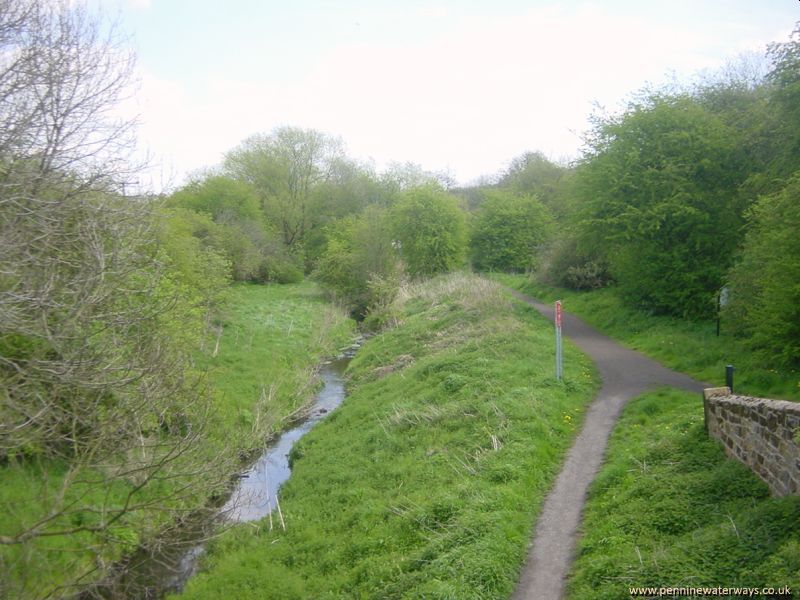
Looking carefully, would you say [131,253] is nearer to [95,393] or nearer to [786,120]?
[95,393]

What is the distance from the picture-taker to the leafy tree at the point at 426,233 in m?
41.2

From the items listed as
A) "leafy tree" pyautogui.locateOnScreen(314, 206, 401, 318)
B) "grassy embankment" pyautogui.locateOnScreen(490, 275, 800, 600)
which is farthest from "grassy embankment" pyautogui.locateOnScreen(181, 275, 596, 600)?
"leafy tree" pyautogui.locateOnScreen(314, 206, 401, 318)

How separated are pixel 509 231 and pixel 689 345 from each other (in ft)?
108

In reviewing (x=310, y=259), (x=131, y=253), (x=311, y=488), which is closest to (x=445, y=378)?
(x=311, y=488)

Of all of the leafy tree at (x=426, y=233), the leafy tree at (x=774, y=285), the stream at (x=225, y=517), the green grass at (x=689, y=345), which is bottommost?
the stream at (x=225, y=517)

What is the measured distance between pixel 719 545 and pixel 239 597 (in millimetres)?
7304

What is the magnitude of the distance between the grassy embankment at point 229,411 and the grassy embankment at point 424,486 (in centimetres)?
179

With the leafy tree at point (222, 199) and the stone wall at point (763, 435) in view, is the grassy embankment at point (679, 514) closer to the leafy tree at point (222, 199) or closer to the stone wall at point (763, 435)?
the stone wall at point (763, 435)

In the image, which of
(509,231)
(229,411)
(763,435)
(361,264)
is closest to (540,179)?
(509,231)

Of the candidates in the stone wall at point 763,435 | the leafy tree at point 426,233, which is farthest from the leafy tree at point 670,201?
the leafy tree at point 426,233

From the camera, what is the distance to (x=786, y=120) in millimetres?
17297

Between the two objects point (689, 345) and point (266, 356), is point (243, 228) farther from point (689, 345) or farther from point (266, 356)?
point (689, 345)

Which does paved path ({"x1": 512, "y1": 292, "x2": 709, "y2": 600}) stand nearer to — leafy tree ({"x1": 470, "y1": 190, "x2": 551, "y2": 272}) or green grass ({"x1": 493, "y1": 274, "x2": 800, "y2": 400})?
green grass ({"x1": 493, "y1": 274, "x2": 800, "y2": 400})

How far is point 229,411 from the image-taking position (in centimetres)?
1833
